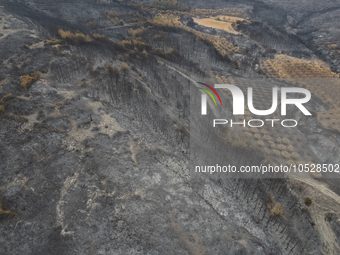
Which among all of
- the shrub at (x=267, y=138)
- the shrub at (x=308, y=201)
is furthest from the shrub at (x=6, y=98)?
the shrub at (x=308, y=201)

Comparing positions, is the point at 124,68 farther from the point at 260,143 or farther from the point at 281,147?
the point at 281,147

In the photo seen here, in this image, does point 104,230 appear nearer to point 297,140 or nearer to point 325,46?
point 297,140

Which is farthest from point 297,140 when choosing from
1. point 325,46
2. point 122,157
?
point 325,46

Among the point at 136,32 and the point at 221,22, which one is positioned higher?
the point at 221,22

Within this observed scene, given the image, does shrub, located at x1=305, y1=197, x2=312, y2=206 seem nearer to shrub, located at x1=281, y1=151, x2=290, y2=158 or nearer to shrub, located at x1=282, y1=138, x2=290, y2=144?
shrub, located at x1=281, y1=151, x2=290, y2=158

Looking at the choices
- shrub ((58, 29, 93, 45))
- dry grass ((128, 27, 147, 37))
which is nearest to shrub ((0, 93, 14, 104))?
shrub ((58, 29, 93, 45))

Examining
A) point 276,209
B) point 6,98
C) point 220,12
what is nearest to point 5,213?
point 6,98

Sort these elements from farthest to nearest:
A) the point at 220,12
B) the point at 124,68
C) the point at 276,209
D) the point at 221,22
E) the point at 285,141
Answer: the point at 220,12, the point at 221,22, the point at 124,68, the point at 285,141, the point at 276,209

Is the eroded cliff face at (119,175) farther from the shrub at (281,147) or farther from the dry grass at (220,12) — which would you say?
the dry grass at (220,12)
